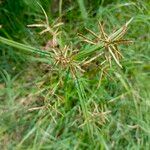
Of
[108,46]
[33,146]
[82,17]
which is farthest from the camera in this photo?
[82,17]

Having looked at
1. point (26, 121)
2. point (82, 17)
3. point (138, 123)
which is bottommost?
point (138, 123)

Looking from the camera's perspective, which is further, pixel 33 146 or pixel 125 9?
pixel 125 9

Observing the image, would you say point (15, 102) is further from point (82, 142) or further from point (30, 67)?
point (82, 142)

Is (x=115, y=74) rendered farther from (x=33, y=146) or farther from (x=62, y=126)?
(x=33, y=146)

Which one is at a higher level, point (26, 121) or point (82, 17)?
point (82, 17)

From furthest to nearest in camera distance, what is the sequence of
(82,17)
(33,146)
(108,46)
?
(82,17) → (33,146) → (108,46)

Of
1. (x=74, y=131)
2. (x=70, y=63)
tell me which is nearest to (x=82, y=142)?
(x=74, y=131)
